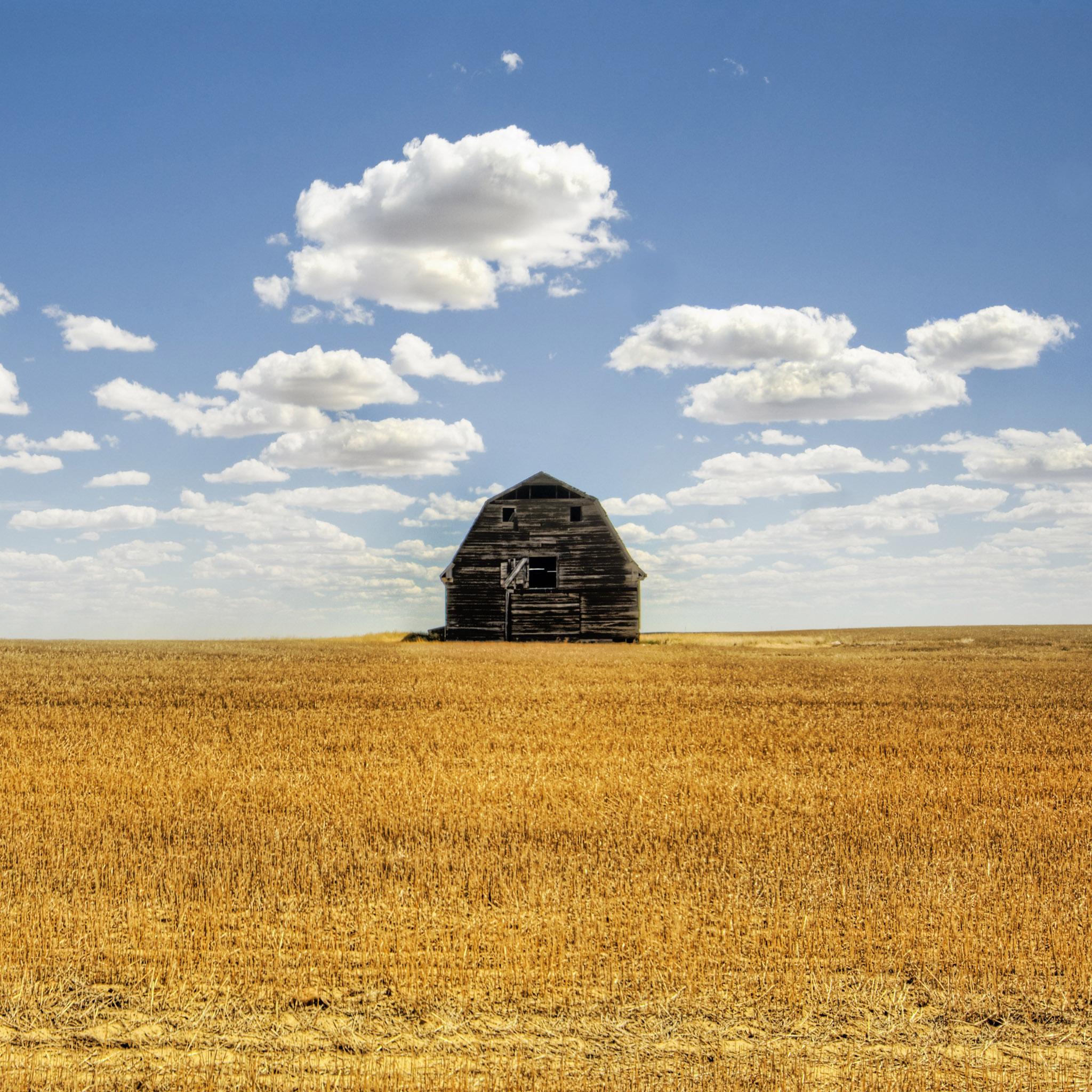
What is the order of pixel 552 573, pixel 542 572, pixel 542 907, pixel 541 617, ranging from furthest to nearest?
pixel 542 572
pixel 552 573
pixel 541 617
pixel 542 907

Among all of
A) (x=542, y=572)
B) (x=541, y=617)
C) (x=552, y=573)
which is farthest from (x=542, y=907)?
(x=542, y=572)

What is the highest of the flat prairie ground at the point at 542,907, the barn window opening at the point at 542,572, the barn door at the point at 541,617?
the barn window opening at the point at 542,572

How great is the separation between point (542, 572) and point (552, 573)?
73 centimetres

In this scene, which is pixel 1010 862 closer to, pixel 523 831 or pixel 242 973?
pixel 523 831

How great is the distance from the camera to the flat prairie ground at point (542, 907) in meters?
4.81

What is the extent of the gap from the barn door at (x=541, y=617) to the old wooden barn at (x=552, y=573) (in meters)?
0.03

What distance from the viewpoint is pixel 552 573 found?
141 ft

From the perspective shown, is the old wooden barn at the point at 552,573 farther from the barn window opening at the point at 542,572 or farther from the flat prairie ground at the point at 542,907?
the flat prairie ground at the point at 542,907

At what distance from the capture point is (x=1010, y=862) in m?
8.07

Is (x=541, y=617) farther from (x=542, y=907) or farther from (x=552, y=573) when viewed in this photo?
(x=542, y=907)

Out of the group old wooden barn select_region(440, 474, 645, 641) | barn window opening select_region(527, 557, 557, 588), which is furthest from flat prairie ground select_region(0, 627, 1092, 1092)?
barn window opening select_region(527, 557, 557, 588)

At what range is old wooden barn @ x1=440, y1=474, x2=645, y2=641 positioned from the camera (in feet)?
139

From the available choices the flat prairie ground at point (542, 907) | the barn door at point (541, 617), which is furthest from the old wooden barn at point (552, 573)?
the flat prairie ground at point (542, 907)

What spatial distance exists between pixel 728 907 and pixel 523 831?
2628 millimetres
